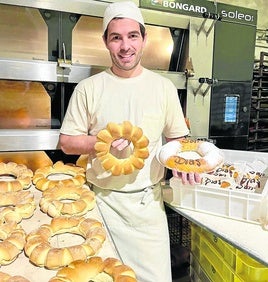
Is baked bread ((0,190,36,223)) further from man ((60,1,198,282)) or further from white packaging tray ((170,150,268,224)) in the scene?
white packaging tray ((170,150,268,224))

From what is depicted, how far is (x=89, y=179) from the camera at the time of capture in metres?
1.57

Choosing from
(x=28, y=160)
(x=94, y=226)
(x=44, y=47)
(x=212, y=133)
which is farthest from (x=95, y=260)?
(x=212, y=133)

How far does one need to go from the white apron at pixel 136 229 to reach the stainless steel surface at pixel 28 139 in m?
0.48

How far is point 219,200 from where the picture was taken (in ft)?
4.58

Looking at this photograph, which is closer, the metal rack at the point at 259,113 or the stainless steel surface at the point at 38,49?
the stainless steel surface at the point at 38,49

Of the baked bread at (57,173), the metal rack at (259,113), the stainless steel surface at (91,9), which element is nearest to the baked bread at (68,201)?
the baked bread at (57,173)

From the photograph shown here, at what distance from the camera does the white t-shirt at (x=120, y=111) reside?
1501 millimetres

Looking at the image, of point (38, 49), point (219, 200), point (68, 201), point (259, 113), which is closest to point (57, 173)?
point (68, 201)

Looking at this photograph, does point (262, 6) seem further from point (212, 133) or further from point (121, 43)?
point (121, 43)

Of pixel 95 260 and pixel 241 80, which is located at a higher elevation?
pixel 241 80

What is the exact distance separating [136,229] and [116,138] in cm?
49

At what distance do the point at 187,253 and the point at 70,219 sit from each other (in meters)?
1.40

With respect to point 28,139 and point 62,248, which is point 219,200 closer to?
point 62,248

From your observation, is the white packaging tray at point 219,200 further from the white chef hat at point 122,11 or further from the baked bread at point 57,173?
the white chef hat at point 122,11
